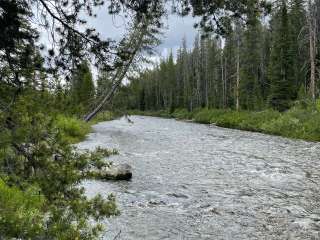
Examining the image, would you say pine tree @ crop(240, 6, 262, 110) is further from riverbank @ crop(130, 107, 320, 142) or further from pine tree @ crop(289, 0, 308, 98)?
riverbank @ crop(130, 107, 320, 142)

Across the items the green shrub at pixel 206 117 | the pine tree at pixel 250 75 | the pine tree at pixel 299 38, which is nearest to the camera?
the green shrub at pixel 206 117

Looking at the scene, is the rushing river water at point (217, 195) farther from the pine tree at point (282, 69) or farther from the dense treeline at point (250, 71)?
the pine tree at point (282, 69)

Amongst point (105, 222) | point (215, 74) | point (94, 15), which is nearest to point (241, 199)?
point (105, 222)

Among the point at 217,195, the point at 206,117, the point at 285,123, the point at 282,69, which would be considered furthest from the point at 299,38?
the point at 217,195

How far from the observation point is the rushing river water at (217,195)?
8.32 meters

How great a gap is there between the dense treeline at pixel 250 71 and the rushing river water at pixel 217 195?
169 inches

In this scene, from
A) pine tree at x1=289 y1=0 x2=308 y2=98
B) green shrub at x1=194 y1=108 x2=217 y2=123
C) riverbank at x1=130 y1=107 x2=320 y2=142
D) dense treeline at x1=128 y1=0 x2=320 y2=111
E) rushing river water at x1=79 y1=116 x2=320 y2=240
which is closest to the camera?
rushing river water at x1=79 y1=116 x2=320 y2=240

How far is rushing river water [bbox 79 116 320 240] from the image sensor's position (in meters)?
8.32

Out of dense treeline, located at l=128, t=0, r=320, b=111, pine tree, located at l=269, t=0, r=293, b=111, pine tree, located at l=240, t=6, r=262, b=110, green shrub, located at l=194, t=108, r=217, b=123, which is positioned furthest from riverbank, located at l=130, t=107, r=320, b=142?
pine tree, located at l=240, t=6, r=262, b=110

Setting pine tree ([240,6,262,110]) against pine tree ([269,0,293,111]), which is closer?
pine tree ([269,0,293,111])

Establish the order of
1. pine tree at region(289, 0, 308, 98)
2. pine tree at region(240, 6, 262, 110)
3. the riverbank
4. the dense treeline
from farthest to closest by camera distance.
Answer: pine tree at region(240, 6, 262, 110)
pine tree at region(289, 0, 308, 98)
the dense treeline
the riverbank

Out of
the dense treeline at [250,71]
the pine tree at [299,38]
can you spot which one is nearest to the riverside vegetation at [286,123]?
the dense treeline at [250,71]

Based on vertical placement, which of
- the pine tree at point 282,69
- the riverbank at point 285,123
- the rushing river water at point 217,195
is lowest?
the rushing river water at point 217,195

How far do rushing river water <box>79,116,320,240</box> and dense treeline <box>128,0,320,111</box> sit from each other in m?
4.30
